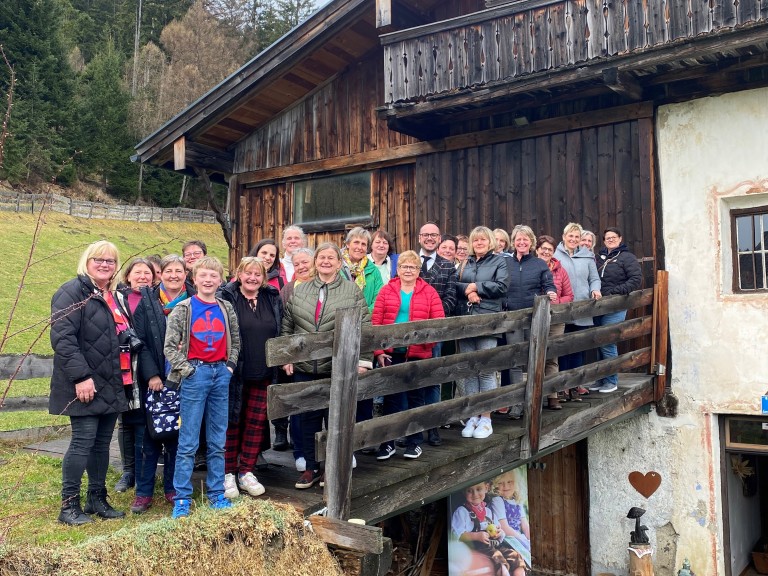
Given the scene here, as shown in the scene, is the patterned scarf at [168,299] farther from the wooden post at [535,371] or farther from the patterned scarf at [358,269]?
the wooden post at [535,371]

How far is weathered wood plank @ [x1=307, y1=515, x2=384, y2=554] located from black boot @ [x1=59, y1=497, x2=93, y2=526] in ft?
5.13

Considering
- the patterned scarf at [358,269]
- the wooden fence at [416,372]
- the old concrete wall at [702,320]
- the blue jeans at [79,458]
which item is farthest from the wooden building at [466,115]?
the blue jeans at [79,458]

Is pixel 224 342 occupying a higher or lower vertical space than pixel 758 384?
higher

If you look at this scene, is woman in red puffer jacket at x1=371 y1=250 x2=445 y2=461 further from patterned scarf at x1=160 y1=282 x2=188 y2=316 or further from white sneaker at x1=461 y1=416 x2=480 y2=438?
patterned scarf at x1=160 y1=282 x2=188 y2=316

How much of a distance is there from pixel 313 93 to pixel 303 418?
7739 millimetres

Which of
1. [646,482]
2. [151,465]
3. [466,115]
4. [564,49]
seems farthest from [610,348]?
[151,465]

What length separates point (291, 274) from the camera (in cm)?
582

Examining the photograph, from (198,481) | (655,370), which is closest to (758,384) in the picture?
(655,370)

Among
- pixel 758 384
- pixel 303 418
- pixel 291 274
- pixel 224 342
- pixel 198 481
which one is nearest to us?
pixel 224 342

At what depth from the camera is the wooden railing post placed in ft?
25.3

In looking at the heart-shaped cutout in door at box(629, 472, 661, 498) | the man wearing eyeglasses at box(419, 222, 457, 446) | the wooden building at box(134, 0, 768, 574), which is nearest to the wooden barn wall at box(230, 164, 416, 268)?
the wooden building at box(134, 0, 768, 574)

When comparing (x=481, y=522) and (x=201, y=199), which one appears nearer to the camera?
(x=481, y=522)

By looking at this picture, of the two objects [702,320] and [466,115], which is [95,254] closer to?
[466,115]

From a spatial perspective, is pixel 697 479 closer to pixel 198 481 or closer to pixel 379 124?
pixel 198 481
